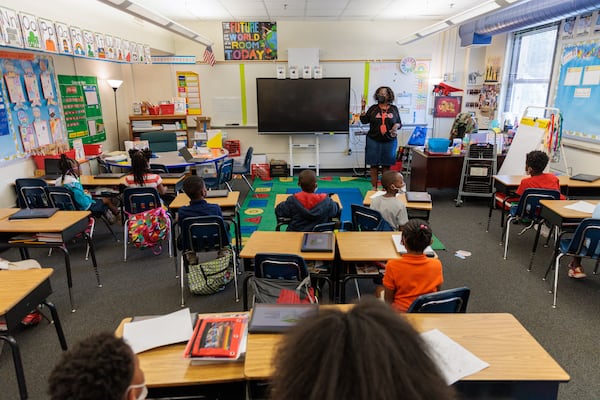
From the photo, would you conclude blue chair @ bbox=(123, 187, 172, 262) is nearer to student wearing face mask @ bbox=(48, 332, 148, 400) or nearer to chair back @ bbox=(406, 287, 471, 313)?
chair back @ bbox=(406, 287, 471, 313)

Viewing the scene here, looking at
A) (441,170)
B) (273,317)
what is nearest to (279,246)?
(273,317)

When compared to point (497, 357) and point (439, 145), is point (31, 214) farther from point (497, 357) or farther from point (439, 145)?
point (439, 145)

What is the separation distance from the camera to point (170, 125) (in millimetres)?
7613

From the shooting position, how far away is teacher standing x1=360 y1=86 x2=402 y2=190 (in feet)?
21.2

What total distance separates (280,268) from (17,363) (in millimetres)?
1569

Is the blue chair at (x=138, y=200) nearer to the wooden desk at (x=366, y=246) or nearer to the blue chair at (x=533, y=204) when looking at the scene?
the wooden desk at (x=366, y=246)

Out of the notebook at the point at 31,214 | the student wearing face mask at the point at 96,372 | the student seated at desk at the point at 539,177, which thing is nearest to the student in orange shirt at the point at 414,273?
the student wearing face mask at the point at 96,372

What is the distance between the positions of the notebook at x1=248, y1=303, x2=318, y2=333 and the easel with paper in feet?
16.8

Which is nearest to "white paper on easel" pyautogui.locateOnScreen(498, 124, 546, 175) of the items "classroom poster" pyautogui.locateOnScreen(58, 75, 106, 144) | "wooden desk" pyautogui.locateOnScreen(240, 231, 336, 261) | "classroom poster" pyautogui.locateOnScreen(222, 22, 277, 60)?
"wooden desk" pyautogui.locateOnScreen(240, 231, 336, 261)

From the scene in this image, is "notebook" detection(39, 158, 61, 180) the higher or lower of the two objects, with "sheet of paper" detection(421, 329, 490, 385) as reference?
higher

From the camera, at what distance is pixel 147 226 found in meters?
3.99

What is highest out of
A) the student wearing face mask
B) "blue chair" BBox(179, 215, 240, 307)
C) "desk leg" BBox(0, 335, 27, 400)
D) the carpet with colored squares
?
the student wearing face mask

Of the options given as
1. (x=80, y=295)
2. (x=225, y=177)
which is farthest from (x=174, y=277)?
(x=225, y=177)

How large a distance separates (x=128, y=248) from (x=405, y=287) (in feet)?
11.8
